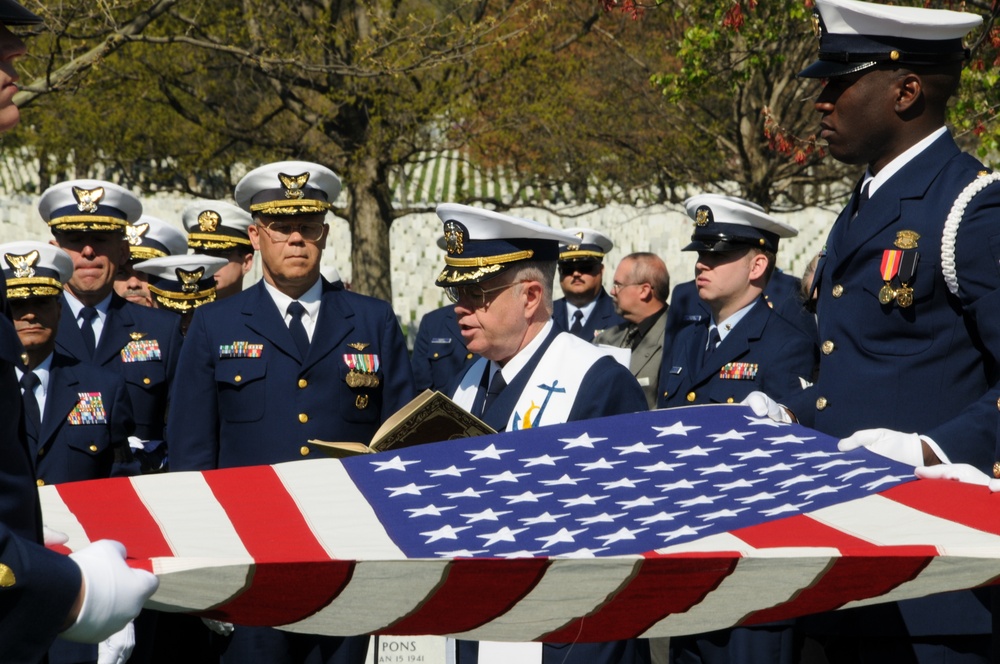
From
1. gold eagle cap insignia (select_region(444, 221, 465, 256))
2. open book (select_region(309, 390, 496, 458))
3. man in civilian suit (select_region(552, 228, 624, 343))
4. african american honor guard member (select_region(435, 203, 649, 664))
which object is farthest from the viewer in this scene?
man in civilian suit (select_region(552, 228, 624, 343))

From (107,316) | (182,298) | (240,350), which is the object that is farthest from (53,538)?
(182,298)

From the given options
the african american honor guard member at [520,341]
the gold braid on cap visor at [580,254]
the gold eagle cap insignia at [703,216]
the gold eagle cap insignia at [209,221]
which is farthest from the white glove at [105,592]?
the gold braid on cap visor at [580,254]

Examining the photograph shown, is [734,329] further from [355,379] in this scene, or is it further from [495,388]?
[495,388]

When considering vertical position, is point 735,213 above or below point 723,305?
above

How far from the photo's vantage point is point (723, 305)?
679cm

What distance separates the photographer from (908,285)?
3.87 meters

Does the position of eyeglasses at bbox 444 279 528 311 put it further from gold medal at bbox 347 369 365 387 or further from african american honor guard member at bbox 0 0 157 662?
african american honor guard member at bbox 0 0 157 662

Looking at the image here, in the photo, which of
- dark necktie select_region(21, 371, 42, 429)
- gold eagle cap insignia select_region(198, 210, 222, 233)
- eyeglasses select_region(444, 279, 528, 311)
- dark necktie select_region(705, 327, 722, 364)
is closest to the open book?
eyeglasses select_region(444, 279, 528, 311)

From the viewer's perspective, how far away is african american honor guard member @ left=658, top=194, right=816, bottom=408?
6441mm

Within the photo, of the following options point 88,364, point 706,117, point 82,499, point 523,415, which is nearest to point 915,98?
point 523,415

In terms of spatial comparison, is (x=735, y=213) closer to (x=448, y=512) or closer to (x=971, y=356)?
(x=971, y=356)

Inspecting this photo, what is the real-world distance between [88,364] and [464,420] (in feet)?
9.06

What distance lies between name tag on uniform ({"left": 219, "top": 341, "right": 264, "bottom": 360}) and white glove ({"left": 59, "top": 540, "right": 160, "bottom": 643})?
131 inches

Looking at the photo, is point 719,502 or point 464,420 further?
point 464,420
